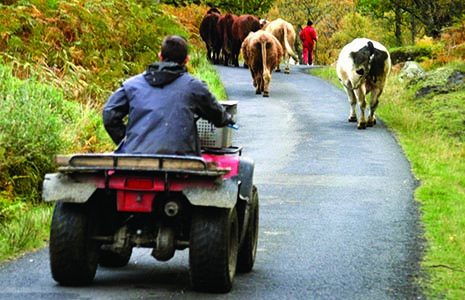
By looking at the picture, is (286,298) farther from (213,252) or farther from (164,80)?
(164,80)

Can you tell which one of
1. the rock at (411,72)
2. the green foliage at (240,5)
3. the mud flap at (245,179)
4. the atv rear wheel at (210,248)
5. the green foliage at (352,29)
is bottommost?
the green foliage at (352,29)

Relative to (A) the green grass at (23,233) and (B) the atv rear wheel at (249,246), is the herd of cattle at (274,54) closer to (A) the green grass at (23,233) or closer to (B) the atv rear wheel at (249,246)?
(A) the green grass at (23,233)

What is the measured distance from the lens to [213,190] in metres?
7.96

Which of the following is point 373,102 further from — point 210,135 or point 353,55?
point 210,135

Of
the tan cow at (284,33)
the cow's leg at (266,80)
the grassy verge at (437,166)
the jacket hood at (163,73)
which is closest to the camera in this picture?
the jacket hood at (163,73)

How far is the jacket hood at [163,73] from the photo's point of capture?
845 centimetres

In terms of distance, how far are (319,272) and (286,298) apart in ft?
3.96

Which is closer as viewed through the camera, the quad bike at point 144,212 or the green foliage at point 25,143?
the quad bike at point 144,212

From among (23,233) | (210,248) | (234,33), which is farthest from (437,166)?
(234,33)

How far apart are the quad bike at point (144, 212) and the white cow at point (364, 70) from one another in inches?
577

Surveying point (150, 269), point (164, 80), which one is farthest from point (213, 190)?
point (150, 269)

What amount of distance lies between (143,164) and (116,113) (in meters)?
0.85

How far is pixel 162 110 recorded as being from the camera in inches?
330

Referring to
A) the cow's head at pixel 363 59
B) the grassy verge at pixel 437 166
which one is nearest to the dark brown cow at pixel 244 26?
the grassy verge at pixel 437 166
